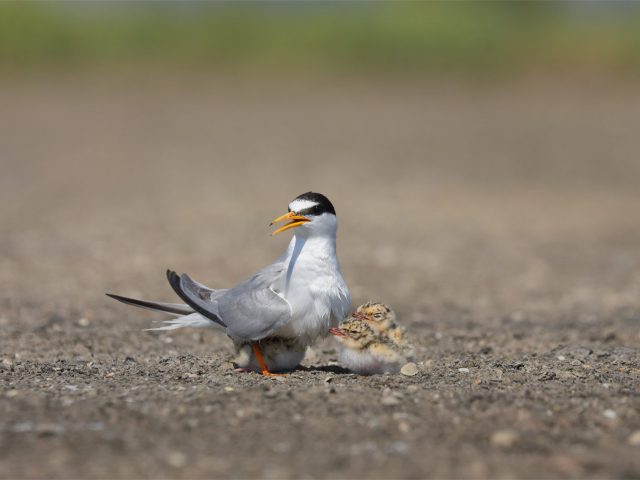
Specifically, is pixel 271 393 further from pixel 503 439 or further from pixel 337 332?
pixel 503 439

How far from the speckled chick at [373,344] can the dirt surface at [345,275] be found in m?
0.16

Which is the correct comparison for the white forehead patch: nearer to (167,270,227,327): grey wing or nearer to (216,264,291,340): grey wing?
(216,264,291,340): grey wing

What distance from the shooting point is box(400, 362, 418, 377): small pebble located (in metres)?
5.27

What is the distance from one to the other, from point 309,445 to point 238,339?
1.46 m

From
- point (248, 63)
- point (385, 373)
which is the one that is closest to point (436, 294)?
point (385, 373)

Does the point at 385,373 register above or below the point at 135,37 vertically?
below

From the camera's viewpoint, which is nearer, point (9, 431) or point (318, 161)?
point (9, 431)

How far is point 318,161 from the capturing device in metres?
17.4

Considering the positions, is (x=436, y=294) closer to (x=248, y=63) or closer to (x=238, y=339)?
(x=238, y=339)

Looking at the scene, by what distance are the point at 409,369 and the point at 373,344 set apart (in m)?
0.23

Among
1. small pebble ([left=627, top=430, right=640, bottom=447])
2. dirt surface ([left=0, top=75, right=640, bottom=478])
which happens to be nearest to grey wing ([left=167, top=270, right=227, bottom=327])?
dirt surface ([left=0, top=75, right=640, bottom=478])

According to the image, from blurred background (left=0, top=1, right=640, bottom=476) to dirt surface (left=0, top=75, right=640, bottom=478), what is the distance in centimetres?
6

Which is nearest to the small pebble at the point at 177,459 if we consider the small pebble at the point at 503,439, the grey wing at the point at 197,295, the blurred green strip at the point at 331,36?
the small pebble at the point at 503,439

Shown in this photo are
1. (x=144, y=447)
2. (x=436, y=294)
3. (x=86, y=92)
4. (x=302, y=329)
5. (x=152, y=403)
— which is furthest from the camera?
(x=86, y=92)
